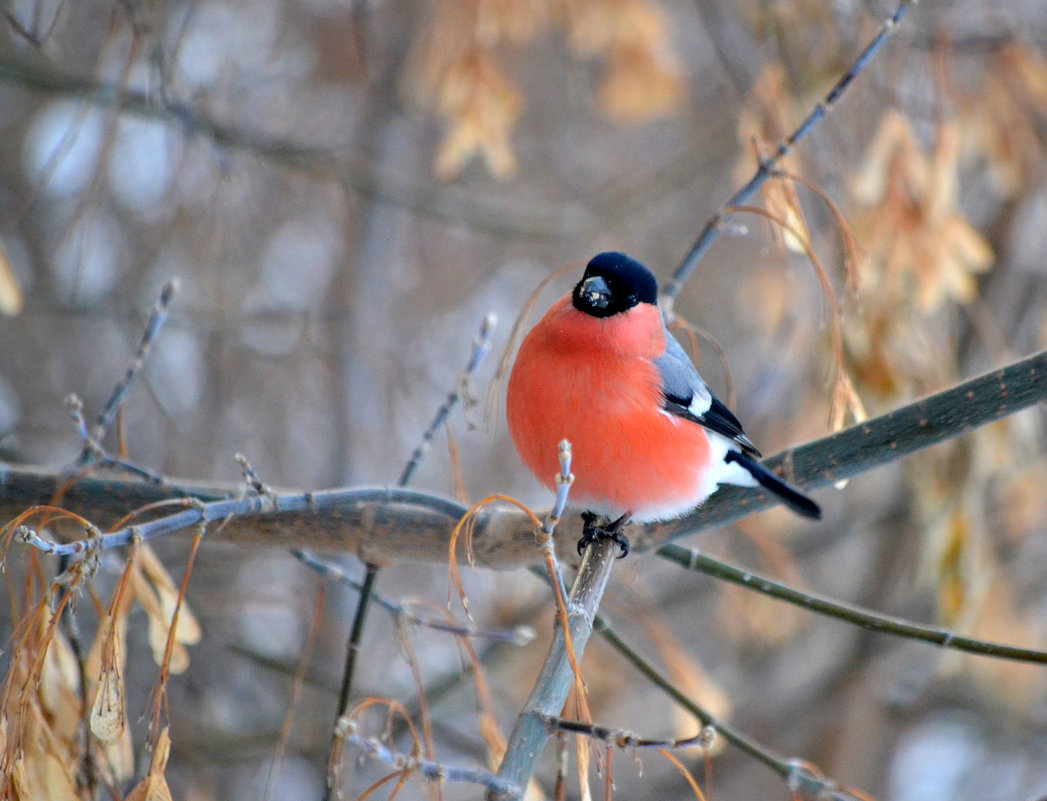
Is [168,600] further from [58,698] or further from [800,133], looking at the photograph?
[800,133]

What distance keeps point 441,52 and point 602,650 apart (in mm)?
2305

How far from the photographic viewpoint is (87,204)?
1.82 metres

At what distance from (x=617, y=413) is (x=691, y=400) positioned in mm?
209

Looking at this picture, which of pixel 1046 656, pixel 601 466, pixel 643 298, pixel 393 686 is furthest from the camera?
pixel 393 686

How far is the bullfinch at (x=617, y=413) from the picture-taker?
70.7 inches

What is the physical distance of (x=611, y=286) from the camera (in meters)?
1.89

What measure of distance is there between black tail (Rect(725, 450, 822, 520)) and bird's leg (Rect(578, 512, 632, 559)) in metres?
0.25

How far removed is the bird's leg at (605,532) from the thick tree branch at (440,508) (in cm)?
3

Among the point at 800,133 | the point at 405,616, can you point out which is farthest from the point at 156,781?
the point at 800,133

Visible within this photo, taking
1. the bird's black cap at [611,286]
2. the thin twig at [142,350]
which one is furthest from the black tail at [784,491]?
the thin twig at [142,350]

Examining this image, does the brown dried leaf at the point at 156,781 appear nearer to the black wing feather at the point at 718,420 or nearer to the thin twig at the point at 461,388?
the thin twig at the point at 461,388

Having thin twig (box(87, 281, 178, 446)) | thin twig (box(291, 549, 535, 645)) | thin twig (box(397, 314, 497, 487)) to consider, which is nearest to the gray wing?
thin twig (box(397, 314, 497, 487))

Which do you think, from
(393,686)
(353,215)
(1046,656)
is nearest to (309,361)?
(353,215)

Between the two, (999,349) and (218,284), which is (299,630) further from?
(999,349)
